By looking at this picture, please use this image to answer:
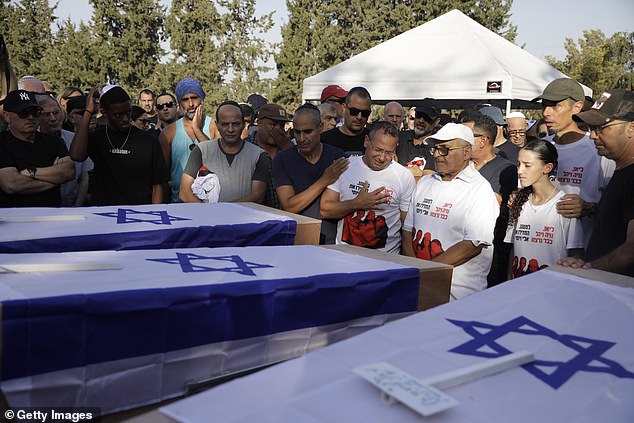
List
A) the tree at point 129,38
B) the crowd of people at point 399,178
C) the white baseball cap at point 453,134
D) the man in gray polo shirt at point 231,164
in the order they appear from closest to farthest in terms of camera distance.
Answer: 1. the crowd of people at point 399,178
2. the white baseball cap at point 453,134
3. the man in gray polo shirt at point 231,164
4. the tree at point 129,38

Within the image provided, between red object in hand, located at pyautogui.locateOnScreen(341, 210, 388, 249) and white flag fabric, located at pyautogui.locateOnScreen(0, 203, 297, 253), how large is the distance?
0.64 metres

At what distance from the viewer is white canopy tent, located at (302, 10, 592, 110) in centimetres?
936

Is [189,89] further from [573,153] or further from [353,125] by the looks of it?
[573,153]

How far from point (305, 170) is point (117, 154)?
4.06 feet

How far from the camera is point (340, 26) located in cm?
3222

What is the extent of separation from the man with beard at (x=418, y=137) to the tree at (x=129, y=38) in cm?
2595

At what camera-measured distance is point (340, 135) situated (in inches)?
176

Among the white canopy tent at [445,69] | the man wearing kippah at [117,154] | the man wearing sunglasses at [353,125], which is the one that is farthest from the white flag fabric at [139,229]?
the white canopy tent at [445,69]

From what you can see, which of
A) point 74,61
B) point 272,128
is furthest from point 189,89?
point 74,61

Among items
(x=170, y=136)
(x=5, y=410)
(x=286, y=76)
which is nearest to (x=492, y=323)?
(x=5, y=410)

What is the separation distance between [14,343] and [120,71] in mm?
29279

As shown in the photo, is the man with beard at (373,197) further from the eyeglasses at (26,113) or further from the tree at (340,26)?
the tree at (340,26)

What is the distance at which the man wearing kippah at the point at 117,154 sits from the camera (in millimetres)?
3811

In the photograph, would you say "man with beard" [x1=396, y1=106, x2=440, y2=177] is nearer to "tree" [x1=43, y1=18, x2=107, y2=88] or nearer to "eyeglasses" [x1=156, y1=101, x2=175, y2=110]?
"eyeglasses" [x1=156, y1=101, x2=175, y2=110]
